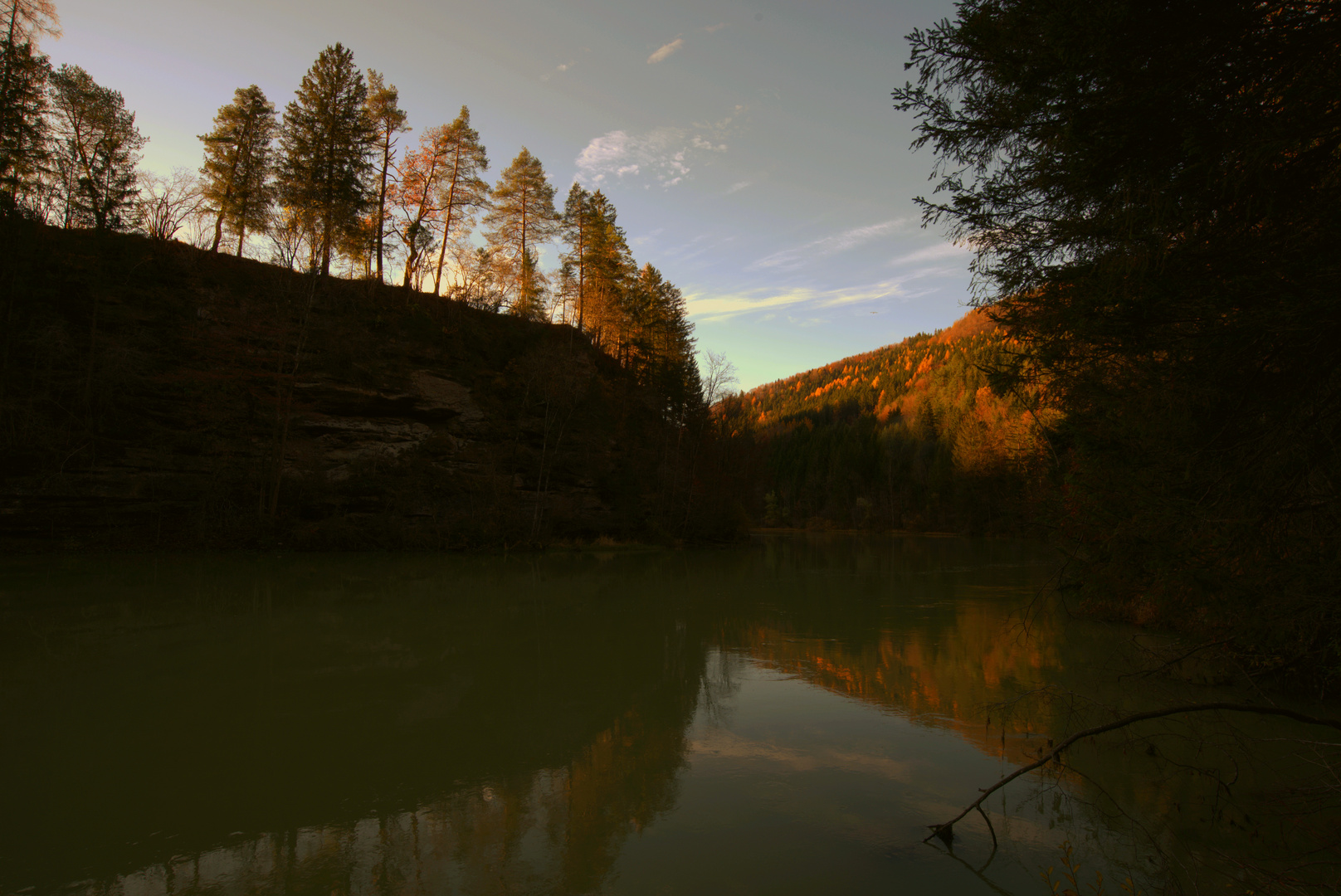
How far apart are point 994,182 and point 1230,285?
263cm

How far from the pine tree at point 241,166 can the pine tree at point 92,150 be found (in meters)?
3.36

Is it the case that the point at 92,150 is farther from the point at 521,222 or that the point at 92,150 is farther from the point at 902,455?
the point at 902,455

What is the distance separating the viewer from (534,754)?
568cm

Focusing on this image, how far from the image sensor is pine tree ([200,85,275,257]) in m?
30.9

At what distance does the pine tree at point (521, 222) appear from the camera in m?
36.9

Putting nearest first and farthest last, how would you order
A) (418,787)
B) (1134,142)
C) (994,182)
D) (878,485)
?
(1134,142), (418,787), (994,182), (878,485)

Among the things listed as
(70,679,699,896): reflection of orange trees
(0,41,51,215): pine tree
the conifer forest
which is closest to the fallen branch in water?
the conifer forest

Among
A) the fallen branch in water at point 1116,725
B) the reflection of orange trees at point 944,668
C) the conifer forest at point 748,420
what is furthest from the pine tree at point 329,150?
the fallen branch in water at point 1116,725

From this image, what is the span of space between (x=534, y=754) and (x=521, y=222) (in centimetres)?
3652

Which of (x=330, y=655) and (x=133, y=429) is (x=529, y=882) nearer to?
(x=330, y=655)

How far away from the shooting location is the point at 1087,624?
40.7 ft

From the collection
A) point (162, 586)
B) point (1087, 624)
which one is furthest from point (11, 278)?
point (1087, 624)

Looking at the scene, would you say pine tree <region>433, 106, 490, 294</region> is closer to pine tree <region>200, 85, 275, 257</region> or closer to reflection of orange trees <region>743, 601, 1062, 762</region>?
pine tree <region>200, 85, 275, 257</region>

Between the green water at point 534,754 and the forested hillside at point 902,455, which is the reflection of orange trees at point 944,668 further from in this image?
the forested hillside at point 902,455
